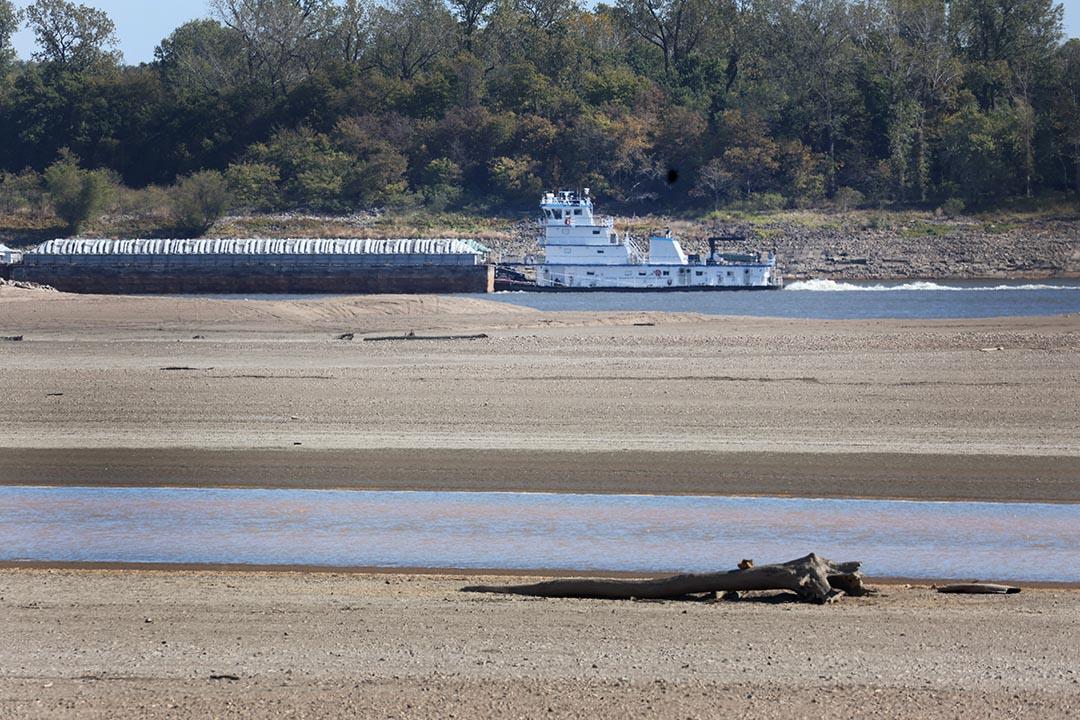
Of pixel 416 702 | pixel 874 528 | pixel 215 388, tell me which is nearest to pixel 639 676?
pixel 416 702

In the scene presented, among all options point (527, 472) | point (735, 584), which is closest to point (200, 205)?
point (527, 472)

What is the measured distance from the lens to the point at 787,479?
52.9 feet

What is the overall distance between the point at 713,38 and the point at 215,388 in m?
105

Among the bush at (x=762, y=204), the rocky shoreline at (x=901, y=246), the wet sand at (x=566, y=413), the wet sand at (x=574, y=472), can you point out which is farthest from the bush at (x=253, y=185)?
the wet sand at (x=574, y=472)

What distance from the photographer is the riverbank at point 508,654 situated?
8055 mm

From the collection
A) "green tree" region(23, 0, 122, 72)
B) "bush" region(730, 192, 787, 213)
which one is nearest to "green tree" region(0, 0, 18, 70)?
"green tree" region(23, 0, 122, 72)

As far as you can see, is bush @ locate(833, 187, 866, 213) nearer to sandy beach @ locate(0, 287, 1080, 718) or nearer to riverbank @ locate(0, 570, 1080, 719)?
sandy beach @ locate(0, 287, 1080, 718)

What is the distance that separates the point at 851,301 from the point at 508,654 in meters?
50.0

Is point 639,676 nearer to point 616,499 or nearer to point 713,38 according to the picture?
point 616,499

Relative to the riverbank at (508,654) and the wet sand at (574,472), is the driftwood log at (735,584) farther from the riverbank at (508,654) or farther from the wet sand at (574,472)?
the wet sand at (574,472)

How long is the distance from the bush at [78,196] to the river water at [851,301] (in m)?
42.7

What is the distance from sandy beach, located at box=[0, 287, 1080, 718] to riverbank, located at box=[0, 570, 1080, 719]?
0.09ft

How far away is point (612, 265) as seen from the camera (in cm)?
7338

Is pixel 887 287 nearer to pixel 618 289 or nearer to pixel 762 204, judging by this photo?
pixel 618 289
